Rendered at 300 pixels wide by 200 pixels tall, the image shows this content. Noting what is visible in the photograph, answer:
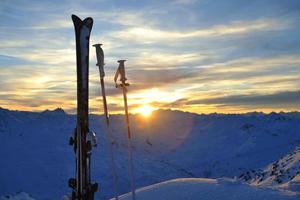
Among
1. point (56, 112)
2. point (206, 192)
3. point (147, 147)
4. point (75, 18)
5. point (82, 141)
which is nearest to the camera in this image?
point (82, 141)

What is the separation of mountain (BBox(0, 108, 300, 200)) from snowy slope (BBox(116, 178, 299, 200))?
118ft

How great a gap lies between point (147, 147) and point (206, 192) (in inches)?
4436

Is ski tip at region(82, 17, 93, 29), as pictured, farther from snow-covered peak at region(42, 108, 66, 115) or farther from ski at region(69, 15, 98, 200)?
snow-covered peak at region(42, 108, 66, 115)

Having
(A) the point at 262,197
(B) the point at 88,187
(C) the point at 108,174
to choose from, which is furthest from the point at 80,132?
(C) the point at 108,174

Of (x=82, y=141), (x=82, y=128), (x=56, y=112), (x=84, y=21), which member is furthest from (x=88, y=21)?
(x=56, y=112)

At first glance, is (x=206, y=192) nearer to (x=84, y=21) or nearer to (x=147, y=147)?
(x=84, y=21)

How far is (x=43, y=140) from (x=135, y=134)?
212 ft

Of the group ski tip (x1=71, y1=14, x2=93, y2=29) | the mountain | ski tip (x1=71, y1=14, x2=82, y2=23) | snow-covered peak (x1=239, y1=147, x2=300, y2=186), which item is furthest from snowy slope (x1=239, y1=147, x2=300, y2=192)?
the mountain

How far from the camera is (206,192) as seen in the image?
13.3 m

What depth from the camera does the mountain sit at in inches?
2212

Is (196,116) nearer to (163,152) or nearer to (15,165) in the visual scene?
(163,152)

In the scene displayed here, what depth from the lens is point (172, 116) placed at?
16112 centimetres

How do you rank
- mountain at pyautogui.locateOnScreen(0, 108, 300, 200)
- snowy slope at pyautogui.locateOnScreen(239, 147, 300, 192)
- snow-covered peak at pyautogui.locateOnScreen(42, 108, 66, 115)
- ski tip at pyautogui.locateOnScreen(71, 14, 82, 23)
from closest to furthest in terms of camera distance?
1. ski tip at pyautogui.locateOnScreen(71, 14, 82, 23)
2. snowy slope at pyautogui.locateOnScreen(239, 147, 300, 192)
3. mountain at pyautogui.locateOnScreen(0, 108, 300, 200)
4. snow-covered peak at pyautogui.locateOnScreen(42, 108, 66, 115)

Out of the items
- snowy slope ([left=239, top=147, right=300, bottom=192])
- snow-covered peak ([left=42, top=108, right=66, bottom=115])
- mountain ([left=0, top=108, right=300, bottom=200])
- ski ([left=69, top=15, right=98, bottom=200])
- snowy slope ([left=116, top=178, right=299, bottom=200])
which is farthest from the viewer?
snow-covered peak ([left=42, top=108, right=66, bottom=115])
